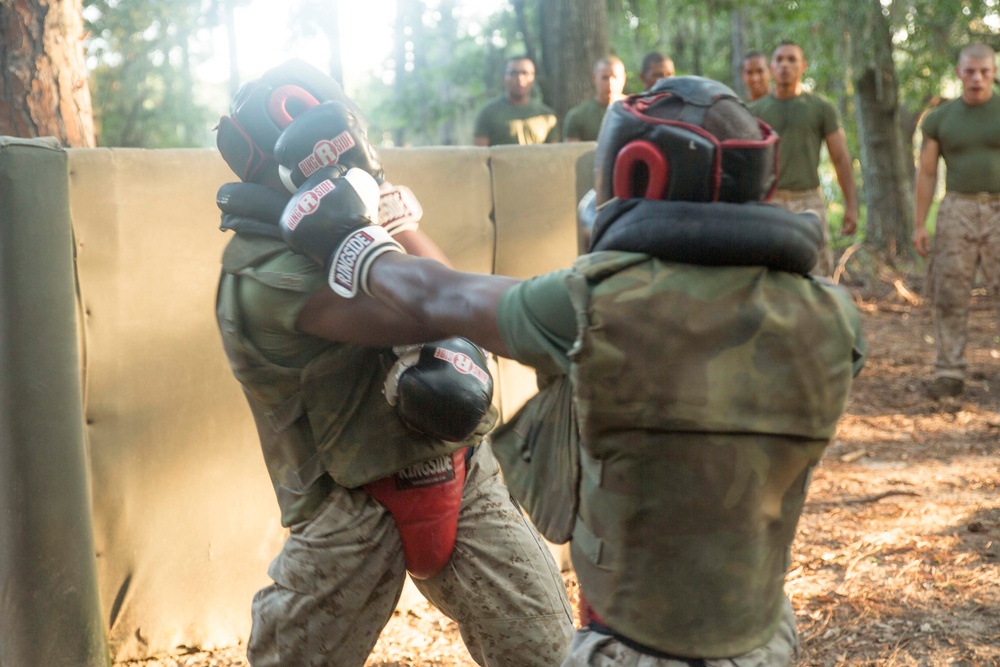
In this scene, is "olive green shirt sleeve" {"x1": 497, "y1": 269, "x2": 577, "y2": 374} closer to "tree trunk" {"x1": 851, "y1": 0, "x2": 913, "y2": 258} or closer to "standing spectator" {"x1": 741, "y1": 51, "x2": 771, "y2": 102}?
"standing spectator" {"x1": 741, "y1": 51, "x2": 771, "y2": 102}

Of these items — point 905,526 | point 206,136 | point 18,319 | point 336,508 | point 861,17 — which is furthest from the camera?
point 206,136

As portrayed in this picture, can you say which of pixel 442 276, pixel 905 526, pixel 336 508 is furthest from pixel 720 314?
pixel 905 526

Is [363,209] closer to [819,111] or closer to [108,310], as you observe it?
[108,310]

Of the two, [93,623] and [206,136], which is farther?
[206,136]

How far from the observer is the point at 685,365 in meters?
1.75

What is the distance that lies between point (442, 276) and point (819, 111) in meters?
7.36

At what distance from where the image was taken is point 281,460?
8.95ft

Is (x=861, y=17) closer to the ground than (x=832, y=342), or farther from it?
farther from it

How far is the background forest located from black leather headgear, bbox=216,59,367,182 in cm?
47

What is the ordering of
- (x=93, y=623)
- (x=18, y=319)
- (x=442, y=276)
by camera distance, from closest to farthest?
(x=442, y=276), (x=18, y=319), (x=93, y=623)

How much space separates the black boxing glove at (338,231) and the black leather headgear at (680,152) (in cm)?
55

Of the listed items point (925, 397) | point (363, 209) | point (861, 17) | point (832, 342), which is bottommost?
point (925, 397)

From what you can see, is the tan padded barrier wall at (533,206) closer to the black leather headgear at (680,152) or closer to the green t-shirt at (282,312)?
the green t-shirt at (282,312)

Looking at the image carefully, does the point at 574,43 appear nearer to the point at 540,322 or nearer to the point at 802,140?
the point at 802,140
